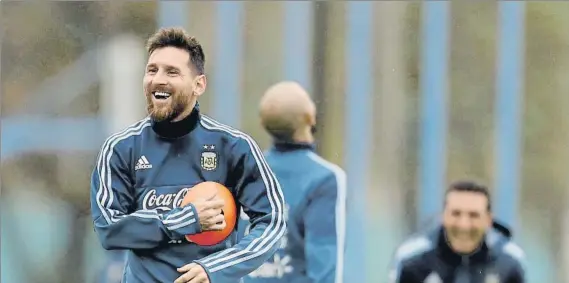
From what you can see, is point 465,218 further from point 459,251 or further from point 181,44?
point 181,44

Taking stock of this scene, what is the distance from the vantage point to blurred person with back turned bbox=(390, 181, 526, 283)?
322 centimetres

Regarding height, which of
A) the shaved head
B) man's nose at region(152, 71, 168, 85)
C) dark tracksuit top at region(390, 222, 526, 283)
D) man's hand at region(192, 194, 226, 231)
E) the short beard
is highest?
man's nose at region(152, 71, 168, 85)

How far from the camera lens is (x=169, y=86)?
2.85 metres

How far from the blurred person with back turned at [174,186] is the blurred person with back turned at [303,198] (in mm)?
369

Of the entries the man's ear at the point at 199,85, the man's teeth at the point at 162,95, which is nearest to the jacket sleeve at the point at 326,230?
the man's ear at the point at 199,85

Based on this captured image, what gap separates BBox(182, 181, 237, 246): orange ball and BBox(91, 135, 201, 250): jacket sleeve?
30 mm

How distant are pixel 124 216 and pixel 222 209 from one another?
0.29 metres

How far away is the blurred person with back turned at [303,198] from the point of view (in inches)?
127

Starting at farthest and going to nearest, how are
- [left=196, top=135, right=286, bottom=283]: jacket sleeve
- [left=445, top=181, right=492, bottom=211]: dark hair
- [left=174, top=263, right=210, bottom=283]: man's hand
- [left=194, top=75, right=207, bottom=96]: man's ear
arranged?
1. [left=445, top=181, right=492, bottom=211]: dark hair
2. [left=194, top=75, right=207, bottom=96]: man's ear
3. [left=196, top=135, right=286, bottom=283]: jacket sleeve
4. [left=174, top=263, right=210, bottom=283]: man's hand

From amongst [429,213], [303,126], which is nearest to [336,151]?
[303,126]

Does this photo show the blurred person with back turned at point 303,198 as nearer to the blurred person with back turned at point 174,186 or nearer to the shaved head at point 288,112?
the shaved head at point 288,112

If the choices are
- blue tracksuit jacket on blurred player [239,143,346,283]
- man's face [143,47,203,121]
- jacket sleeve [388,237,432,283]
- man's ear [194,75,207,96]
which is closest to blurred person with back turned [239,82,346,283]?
blue tracksuit jacket on blurred player [239,143,346,283]

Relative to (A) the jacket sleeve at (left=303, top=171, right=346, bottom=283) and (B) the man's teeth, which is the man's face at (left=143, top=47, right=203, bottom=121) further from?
(A) the jacket sleeve at (left=303, top=171, right=346, bottom=283)

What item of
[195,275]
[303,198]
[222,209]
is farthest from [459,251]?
[195,275]
